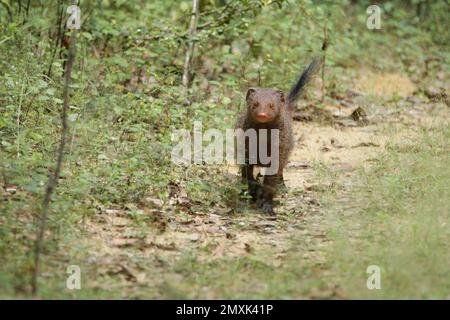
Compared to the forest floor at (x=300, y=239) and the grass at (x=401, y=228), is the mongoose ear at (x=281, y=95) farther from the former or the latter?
the grass at (x=401, y=228)

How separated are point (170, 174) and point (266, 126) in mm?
932

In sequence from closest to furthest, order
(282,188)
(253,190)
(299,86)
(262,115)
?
(262,115) → (253,190) → (282,188) → (299,86)

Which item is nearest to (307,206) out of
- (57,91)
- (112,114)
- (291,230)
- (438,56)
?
(291,230)

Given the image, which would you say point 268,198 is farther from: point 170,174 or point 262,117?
point 170,174

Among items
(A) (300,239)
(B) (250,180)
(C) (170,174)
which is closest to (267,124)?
(B) (250,180)

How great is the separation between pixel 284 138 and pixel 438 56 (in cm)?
521

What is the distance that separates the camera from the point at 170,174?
229 inches

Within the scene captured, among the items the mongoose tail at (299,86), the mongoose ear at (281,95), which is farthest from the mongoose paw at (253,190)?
the mongoose tail at (299,86)

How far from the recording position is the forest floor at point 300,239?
12.7 ft

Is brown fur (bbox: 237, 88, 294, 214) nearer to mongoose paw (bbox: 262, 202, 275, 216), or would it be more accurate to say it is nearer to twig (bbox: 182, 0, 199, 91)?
mongoose paw (bbox: 262, 202, 275, 216)

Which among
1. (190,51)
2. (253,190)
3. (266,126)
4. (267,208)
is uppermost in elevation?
(190,51)

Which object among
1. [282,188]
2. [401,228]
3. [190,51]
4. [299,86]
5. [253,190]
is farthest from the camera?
[190,51]

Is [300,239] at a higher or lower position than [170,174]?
lower

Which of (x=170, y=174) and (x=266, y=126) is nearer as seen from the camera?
(x=170, y=174)
